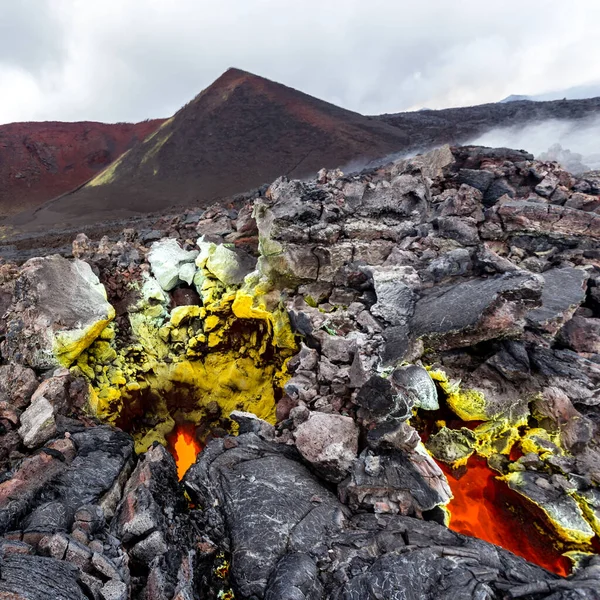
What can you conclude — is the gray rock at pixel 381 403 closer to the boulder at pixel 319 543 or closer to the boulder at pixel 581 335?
the boulder at pixel 319 543

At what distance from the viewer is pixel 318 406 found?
5.59 metres

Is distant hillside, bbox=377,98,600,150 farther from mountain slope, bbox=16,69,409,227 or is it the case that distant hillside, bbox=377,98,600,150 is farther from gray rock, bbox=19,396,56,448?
gray rock, bbox=19,396,56,448

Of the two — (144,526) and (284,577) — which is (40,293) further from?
(284,577)

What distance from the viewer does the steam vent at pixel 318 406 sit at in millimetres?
3785

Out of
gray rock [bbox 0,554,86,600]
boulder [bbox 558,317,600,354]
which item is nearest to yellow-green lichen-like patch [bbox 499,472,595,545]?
boulder [bbox 558,317,600,354]

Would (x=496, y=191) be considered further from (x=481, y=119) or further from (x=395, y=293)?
(x=481, y=119)

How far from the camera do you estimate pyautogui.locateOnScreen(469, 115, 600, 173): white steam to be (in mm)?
23594

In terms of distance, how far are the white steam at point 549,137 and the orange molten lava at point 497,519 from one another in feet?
76.8

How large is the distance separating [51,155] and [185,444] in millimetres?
37129

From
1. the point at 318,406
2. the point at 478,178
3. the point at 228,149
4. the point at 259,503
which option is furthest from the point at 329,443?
the point at 228,149

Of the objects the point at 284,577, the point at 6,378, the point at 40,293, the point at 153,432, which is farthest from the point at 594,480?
the point at 40,293

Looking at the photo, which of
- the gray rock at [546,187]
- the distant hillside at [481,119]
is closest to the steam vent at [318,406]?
the gray rock at [546,187]

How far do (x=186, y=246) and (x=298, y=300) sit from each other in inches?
152

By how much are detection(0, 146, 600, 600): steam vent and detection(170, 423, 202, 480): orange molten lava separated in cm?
4
